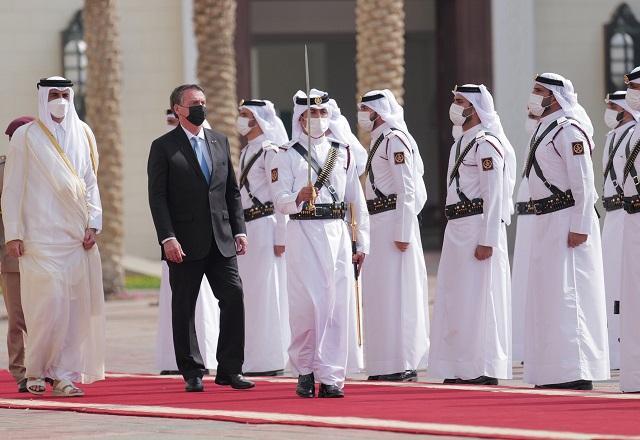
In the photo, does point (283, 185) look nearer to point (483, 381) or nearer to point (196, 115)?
point (196, 115)

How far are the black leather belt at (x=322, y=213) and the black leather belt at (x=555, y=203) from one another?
4.69 ft

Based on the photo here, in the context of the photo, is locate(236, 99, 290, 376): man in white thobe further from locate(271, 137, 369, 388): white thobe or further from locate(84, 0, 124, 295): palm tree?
locate(84, 0, 124, 295): palm tree

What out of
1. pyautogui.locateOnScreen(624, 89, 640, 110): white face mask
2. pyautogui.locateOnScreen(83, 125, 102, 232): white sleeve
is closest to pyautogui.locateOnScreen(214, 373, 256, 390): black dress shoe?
pyautogui.locateOnScreen(83, 125, 102, 232): white sleeve

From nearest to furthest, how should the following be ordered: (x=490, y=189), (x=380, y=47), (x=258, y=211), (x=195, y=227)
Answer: (x=195, y=227), (x=490, y=189), (x=258, y=211), (x=380, y=47)

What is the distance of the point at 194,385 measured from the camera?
11.6m

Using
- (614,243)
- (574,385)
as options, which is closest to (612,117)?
(614,243)

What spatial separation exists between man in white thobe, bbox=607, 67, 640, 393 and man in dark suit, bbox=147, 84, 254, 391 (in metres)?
2.41

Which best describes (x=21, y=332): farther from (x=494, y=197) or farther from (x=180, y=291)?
(x=494, y=197)

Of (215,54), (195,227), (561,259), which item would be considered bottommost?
(561,259)

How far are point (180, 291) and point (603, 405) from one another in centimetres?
295

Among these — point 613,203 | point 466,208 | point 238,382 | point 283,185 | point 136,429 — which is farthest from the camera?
point 613,203

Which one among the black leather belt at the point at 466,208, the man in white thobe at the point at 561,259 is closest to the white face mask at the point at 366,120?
the black leather belt at the point at 466,208

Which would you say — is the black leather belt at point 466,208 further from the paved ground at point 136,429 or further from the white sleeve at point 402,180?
the paved ground at point 136,429

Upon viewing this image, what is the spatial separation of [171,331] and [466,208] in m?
2.64
